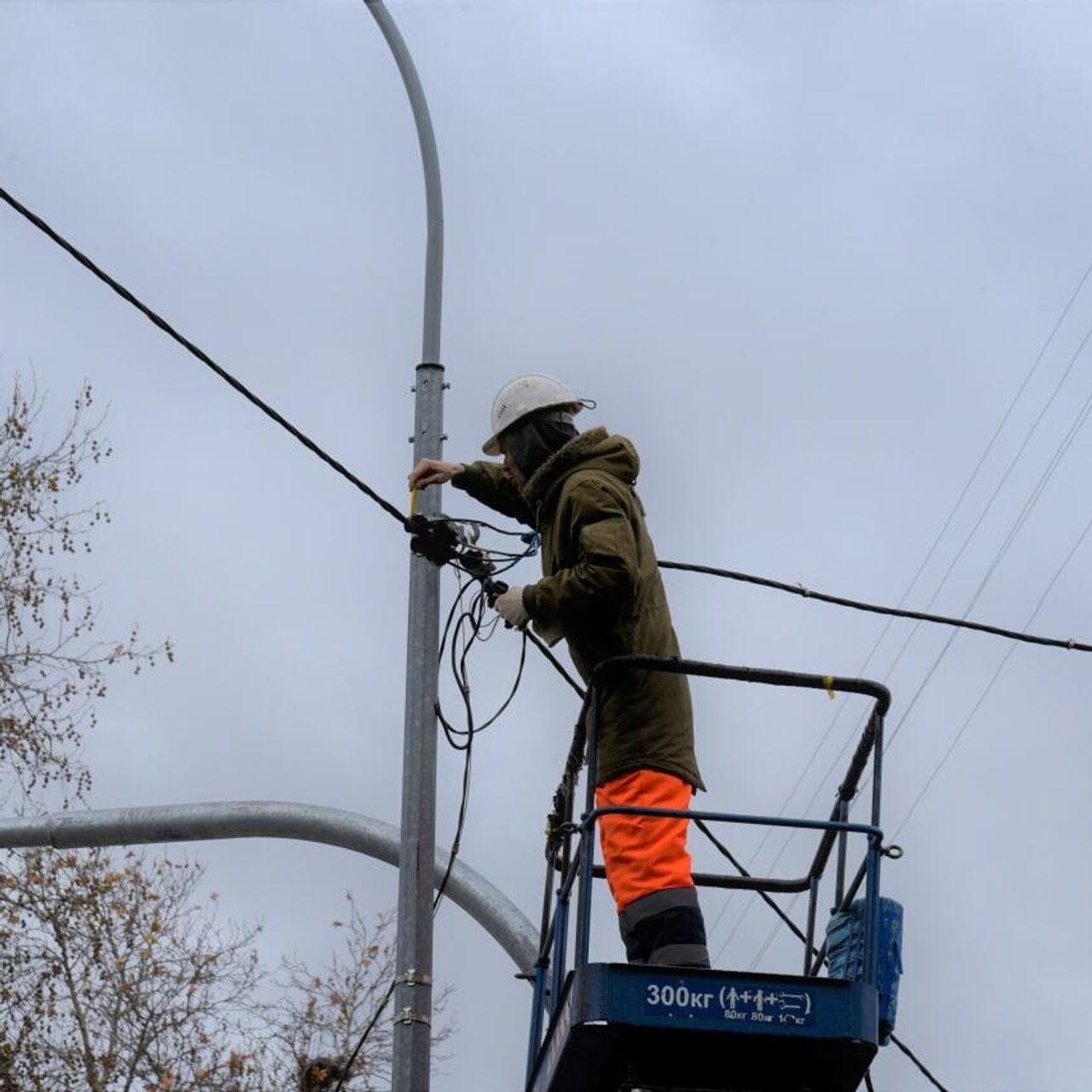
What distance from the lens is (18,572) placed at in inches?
879

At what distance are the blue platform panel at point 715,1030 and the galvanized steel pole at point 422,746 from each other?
1.02m

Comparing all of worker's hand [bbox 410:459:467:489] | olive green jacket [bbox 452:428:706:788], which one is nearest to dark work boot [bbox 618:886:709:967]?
olive green jacket [bbox 452:428:706:788]

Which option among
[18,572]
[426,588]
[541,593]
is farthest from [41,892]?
[541,593]

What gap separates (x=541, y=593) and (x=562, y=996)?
1.37 meters

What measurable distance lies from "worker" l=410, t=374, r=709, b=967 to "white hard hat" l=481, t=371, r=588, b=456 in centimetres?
20

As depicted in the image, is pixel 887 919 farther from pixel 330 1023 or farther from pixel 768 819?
pixel 330 1023

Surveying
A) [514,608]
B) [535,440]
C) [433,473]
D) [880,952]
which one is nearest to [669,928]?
[880,952]

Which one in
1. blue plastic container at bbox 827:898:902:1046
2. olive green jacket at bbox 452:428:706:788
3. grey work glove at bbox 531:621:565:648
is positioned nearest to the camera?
blue plastic container at bbox 827:898:902:1046

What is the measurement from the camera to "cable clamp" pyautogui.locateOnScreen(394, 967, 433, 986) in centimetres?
838

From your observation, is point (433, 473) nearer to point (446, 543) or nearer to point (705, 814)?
point (446, 543)

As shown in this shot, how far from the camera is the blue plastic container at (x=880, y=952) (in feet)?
24.3

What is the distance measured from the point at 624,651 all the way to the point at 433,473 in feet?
5.62

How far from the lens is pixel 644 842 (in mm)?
7516

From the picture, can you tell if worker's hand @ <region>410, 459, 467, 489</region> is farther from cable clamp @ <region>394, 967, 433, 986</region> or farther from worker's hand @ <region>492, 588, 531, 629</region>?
cable clamp @ <region>394, 967, 433, 986</region>
